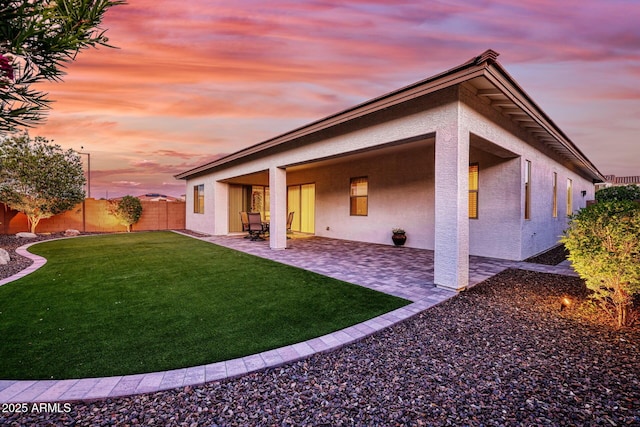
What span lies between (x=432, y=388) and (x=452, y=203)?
10.2 feet

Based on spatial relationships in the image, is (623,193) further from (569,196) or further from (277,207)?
(277,207)

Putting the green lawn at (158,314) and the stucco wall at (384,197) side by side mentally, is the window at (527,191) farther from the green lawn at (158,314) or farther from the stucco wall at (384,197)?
the green lawn at (158,314)

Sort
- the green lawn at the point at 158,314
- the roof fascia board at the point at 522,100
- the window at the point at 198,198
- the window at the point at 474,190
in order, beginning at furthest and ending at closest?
the window at the point at 198,198, the window at the point at 474,190, the roof fascia board at the point at 522,100, the green lawn at the point at 158,314

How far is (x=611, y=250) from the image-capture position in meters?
3.38

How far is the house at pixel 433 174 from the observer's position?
4617mm

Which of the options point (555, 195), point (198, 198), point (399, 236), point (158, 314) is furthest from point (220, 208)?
point (555, 195)

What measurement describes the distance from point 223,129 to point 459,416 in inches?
587

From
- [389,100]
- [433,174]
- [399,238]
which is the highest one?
[389,100]

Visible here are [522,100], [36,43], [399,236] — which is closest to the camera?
[36,43]

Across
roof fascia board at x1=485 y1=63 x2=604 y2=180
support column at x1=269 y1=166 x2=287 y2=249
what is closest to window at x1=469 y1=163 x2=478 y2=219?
roof fascia board at x1=485 y1=63 x2=604 y2=180

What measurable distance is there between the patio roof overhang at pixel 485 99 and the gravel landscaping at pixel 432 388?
3545 mm

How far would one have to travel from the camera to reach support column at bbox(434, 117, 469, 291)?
4.50m

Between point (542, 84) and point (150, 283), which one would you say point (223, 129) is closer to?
point (150, 283)

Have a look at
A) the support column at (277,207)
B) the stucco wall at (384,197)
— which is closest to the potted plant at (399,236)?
the stucco wall at (384,197)
